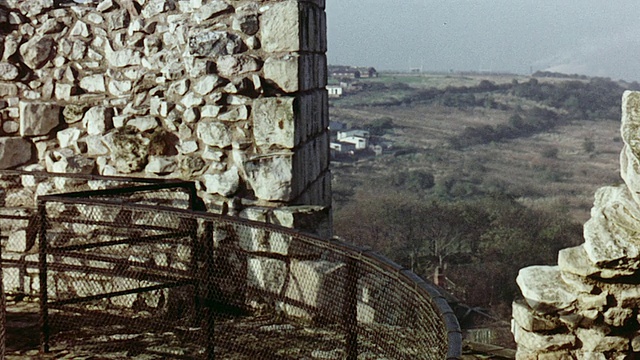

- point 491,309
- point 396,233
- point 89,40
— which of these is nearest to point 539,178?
point 396,233

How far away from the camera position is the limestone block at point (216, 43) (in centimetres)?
430

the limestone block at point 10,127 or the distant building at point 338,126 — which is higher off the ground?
the limestone block at point 10,127

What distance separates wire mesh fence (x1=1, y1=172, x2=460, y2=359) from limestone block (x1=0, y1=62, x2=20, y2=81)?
36.8 inches

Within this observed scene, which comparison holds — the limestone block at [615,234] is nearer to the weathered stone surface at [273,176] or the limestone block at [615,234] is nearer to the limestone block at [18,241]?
the weathered stone surface at [273,176]

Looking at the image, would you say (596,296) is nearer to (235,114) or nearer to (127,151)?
(235,114)

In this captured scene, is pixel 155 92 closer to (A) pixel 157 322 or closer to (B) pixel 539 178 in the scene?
(A) pixel 157 322

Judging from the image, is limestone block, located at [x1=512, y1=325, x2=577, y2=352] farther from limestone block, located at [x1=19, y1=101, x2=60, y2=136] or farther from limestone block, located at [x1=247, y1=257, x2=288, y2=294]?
limestone block, located at [x1=19, y1=101, x2=60, y2=136]

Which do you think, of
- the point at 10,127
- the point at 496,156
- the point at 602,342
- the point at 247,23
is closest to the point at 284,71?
the point at 247,23

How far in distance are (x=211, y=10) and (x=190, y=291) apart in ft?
5.55

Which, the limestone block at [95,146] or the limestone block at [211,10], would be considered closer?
the limestone block at [211,10]

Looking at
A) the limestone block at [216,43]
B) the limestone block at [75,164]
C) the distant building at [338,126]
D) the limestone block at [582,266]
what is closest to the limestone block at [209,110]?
the limestone block at [216,43]

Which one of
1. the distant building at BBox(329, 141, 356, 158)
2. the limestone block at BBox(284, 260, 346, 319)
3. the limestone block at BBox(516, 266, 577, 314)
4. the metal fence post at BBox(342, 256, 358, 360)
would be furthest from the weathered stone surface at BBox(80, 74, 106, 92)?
the distant building at BBox(329, 141, 356, 158)

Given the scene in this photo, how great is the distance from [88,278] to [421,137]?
40162 mm

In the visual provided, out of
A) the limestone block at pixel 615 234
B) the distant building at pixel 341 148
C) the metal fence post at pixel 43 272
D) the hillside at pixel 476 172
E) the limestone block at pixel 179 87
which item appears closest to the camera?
the limestone block at pixel 615 234
